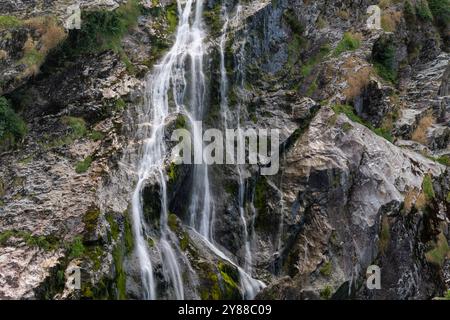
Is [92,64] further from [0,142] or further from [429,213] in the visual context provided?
[429,213]

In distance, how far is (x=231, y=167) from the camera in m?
21.8

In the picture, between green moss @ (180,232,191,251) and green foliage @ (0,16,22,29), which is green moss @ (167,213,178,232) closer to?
green moss @ (180,232,191,251)

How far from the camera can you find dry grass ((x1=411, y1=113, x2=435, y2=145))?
84.3 ft

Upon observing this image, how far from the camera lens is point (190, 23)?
26203 mm

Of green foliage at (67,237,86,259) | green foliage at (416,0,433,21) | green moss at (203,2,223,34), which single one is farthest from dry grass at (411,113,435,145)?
green foliage at (67,237,86,259)

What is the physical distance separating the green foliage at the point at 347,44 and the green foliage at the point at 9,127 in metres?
14.3

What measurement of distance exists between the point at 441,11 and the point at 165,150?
1909cm

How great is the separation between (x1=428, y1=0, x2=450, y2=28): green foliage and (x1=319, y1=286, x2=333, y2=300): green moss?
18.2m

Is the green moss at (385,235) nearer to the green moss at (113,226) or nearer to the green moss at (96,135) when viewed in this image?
the green moss at (113,226)

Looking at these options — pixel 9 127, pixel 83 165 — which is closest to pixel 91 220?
pixel 83 165

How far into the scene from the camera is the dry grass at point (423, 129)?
2569 centimetres

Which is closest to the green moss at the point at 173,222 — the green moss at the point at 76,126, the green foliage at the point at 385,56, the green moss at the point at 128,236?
the green moss at the point at 128,236
